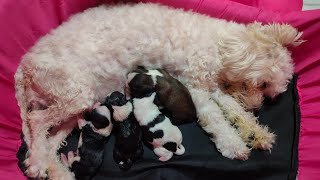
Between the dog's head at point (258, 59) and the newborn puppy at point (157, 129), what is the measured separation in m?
0.43

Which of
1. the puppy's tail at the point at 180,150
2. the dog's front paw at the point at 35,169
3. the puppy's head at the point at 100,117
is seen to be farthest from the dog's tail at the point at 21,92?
the puppy's tail at the point at 180,150

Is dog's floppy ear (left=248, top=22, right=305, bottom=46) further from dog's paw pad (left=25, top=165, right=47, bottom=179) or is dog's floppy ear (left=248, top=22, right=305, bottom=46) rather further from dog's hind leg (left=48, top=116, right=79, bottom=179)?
dog's paw pad (left=25, top=165, right=47, bottom=179)

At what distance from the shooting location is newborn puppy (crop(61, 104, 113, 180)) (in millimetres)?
1941

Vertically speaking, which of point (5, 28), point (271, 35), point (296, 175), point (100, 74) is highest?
point (271, 35)

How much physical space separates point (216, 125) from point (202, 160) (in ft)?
0.66

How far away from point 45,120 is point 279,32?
1.23 m

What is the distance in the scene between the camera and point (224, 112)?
2.22 meters

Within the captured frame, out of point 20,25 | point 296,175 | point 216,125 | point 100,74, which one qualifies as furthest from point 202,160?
point 20,25

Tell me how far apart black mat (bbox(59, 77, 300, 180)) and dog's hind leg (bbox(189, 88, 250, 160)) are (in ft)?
0.11

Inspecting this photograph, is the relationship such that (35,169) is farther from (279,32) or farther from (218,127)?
(279,32)

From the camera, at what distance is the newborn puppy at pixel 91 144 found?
76.4 inches

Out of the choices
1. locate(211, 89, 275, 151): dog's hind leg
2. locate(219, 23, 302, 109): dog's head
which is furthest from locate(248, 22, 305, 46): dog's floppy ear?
locate(211, 89, 275, 151): dog's hind leg

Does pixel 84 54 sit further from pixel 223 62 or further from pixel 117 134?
pixel 223 62

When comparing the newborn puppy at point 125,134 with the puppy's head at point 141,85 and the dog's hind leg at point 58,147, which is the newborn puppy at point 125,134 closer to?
the puppy's head at point 141,85
